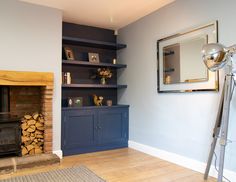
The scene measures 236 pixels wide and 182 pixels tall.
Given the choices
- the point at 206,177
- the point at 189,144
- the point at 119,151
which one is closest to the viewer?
the point at 206,177

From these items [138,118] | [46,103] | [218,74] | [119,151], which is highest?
[218,74]

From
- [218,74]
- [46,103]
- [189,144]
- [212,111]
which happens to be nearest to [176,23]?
[218,74]

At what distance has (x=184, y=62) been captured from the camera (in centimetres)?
311

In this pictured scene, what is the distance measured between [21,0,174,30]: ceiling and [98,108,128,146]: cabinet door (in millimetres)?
1670

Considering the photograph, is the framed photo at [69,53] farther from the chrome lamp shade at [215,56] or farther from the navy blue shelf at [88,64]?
the chrome lamp shade at [215,56]

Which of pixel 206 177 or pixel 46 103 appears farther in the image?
pixel 46 103

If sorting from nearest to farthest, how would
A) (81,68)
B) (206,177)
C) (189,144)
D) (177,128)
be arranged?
(206,177) → (189,144) → (177,128) → (81,68)

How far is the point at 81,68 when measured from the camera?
14.1 ft

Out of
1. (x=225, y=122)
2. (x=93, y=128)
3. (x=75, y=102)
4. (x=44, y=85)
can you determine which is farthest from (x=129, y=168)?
(x=44, y=85)

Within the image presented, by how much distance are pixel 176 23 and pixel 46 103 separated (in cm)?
228

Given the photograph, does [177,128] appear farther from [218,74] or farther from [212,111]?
[218,74]

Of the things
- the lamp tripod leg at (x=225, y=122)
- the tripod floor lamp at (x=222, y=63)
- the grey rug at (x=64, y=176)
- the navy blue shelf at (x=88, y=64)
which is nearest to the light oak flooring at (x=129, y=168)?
the grey rug at (x=64, y=176)

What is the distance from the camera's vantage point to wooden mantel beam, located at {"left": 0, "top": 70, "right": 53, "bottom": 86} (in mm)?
3037

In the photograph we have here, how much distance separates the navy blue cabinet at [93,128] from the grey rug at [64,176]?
2.71 feet
